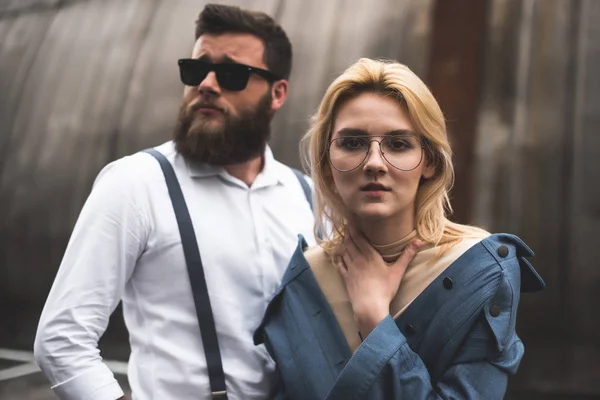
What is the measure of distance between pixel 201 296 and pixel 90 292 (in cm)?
30

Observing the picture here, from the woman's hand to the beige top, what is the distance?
21 mm

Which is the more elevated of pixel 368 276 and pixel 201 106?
pixel 201 106

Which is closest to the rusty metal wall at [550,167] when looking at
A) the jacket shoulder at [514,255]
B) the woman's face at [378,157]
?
the jacket shoulder at [514,255]

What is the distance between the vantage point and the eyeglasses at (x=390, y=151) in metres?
1.53

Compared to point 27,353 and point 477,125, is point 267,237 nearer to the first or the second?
point 477,125

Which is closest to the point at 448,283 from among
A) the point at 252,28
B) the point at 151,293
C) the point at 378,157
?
the point at 378,157

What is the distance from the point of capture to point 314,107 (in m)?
3.44

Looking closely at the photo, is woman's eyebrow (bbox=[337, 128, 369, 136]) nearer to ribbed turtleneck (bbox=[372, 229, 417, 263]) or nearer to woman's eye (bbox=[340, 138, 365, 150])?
woman's eye (bbox=[340, 138, 365, 150])

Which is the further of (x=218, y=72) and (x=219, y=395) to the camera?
(x=218, y=72)

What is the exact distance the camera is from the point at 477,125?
293 cm

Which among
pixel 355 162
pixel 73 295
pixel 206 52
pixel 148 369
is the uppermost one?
pixel 206 52

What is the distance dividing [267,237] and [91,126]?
234 centimetres

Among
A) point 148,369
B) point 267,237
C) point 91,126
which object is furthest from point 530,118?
point 91,126

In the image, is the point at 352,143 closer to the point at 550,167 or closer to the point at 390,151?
the point at 390,151
